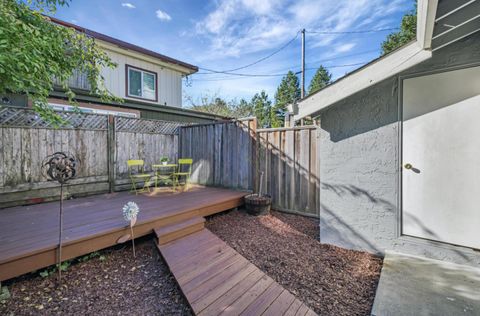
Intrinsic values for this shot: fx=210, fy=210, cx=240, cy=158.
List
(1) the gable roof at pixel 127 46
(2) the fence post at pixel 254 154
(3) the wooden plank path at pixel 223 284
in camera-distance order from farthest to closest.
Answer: (1) the gable roof at pixel 127 46 < (2) the fence post at pixel 254 154 < (3) the wooden plank path at pixel 223 284

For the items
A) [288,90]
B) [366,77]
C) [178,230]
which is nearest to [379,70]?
[366,77]

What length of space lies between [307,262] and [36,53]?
12.9 feet

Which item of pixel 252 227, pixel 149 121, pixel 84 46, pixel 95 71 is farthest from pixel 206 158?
pixel 84 46

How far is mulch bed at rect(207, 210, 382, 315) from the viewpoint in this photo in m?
2.07

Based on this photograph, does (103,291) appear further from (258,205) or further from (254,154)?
(254,154)

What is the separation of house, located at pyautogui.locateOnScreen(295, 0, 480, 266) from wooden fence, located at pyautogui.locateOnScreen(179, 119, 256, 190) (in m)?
2.06

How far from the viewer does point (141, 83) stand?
8.06 meters

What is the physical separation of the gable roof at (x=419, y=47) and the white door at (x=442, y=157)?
37 cm

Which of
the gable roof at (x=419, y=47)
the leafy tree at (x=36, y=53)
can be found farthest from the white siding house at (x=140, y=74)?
the gable roof at (x=419, y=47)

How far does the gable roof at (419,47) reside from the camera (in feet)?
6.09

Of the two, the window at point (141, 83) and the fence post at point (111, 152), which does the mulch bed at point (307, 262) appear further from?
the window at point (141, 83)

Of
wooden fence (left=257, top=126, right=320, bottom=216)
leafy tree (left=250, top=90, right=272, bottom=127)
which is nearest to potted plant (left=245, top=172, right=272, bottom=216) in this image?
wooden fence (left=257, top=126, right=320, bottom=216)

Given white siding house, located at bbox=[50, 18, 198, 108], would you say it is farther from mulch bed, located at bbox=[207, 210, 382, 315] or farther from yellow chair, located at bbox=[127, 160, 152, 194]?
mulch bed, located at bbox=[207, 210, 382, 315]

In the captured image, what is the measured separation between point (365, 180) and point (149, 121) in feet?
18.4
